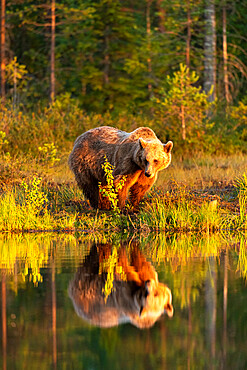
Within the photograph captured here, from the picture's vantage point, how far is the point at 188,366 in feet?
16.5

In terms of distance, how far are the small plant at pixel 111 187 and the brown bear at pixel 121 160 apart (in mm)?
87

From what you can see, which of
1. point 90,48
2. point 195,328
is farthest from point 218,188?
point 90,48

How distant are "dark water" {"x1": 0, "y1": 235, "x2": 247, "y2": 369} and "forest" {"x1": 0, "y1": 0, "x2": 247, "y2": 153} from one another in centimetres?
1374

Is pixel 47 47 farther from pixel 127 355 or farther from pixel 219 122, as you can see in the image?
pixel 127 355

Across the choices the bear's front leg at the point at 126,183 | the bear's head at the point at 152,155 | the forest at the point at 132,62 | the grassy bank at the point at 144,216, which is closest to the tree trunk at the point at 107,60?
the forest at the point at 132,62

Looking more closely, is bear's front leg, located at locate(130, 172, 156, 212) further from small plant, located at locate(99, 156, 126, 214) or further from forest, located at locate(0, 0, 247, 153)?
forest, located at locate(0, 0, 247, 153)

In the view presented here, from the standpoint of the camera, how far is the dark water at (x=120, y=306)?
520cm

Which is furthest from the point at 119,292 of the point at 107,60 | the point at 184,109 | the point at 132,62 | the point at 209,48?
the point at 107,60

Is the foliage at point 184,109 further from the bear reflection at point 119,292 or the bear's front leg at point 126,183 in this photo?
the bear reflection at point 119,292

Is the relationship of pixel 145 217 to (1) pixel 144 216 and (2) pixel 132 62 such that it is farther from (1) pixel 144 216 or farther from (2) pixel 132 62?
(2) pixel 132 62

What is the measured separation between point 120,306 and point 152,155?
5.09 metres

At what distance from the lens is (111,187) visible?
39.8 ft

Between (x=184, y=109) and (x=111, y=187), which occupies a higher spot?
(x=184, y=109)

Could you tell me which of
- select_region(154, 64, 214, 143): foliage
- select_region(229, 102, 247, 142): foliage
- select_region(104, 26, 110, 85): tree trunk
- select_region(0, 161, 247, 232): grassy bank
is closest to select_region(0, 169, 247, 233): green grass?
select_region(0, 161, 247, 232): grassy bank
